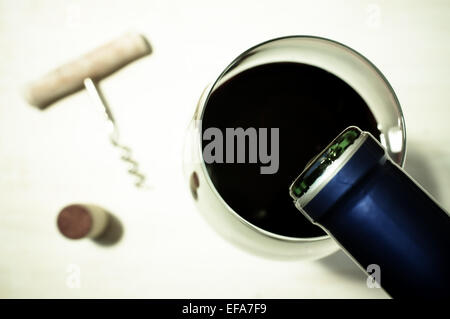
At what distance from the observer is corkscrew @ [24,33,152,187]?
0.52 m

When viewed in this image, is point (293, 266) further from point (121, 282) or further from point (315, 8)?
point (315, 8)

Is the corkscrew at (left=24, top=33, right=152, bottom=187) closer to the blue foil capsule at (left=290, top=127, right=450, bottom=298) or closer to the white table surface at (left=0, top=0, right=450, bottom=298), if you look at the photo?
the white table surface at (left=0, top=0, right=450, bottom=298)

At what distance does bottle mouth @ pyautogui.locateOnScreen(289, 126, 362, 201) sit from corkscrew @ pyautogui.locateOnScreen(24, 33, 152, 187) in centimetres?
30

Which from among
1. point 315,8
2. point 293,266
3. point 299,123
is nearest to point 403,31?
point 315,8

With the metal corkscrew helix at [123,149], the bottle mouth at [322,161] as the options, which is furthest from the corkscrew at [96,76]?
the bottle mouth at [322,161]

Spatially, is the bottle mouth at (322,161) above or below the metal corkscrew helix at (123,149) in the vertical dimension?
below

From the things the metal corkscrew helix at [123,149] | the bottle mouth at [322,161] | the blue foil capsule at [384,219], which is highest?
the metal corkscrew helix at [123,149]

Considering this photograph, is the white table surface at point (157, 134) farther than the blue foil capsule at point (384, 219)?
Yes

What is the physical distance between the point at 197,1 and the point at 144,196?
0.29 meters

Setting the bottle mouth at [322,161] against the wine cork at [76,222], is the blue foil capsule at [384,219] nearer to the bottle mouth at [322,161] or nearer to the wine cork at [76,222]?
the bottle mouth at [322,161]

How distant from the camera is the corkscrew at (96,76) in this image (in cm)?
52

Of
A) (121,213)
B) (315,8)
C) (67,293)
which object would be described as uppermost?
(315,8)

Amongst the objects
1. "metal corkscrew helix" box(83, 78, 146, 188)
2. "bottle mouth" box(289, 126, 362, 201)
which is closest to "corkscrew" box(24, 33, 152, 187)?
"metal corkscrew helix" box(83, 78, 146, 188)

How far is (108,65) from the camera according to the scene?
522 mm
